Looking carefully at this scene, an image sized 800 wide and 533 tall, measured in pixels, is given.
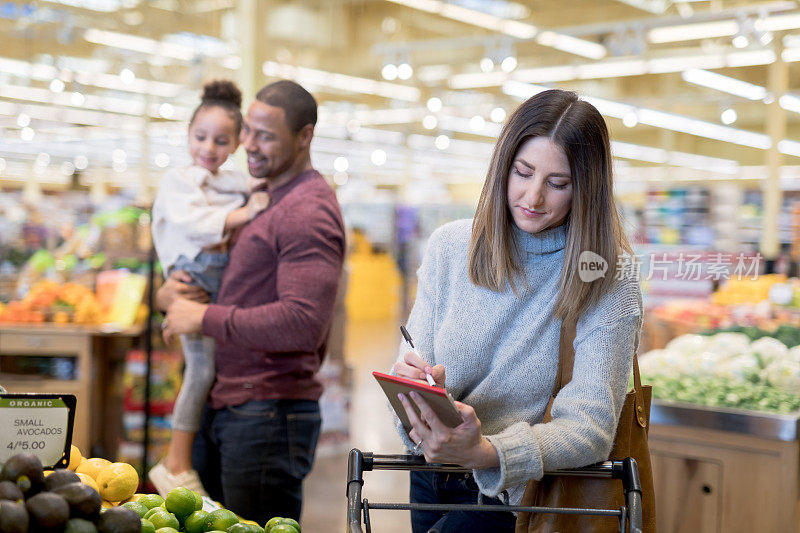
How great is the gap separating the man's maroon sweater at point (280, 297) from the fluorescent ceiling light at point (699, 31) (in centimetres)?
584

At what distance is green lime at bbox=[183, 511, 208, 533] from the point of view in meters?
1.74

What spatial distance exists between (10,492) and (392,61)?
8.91 meters

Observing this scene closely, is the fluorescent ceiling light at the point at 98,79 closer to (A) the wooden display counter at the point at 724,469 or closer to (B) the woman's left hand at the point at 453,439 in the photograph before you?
(A) the wooden display counter at the point at 724,469

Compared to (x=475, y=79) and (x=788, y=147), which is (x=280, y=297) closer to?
(x=788, y=147)

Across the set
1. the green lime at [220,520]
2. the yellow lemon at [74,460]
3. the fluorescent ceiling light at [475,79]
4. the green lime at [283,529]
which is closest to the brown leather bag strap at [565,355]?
the green lime at [283,529]

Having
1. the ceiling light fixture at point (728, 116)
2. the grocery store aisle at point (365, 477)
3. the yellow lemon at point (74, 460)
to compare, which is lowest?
the grocery store aisle at point (365, 477)

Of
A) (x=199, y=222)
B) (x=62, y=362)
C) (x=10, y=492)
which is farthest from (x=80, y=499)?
(x=62, y=362)

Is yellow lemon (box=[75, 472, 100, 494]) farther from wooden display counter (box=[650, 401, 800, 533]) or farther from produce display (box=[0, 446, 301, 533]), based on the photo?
wooden display counter (box=[650, 401, 800, 533])

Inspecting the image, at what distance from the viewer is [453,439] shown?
1.54 metres

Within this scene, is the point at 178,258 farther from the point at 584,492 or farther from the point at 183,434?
the point at 584,492

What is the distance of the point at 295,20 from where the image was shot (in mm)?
12961

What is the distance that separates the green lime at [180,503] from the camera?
175 centimetres

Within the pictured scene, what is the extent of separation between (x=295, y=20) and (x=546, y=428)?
40.0ft

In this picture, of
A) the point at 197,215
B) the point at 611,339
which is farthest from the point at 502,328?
the point at 197,215
